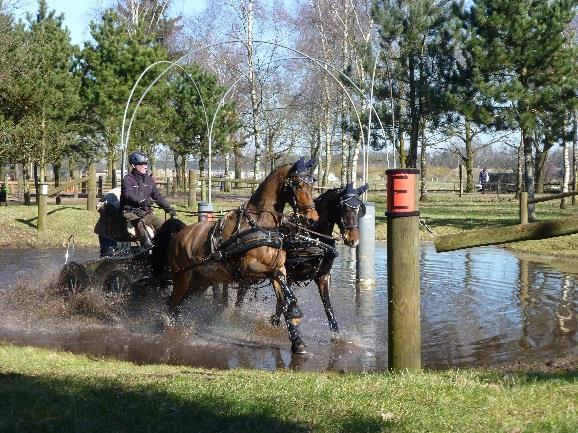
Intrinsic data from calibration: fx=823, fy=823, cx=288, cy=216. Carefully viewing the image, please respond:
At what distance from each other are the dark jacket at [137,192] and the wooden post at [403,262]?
18.6 feet

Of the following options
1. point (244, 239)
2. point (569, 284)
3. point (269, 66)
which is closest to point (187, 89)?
point (269, 66)

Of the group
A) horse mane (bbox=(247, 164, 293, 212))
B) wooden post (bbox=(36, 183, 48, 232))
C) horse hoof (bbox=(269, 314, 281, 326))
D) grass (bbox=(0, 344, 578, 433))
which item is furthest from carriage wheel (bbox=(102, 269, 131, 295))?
wooden post (bbox=(36, 183, 48, 232))

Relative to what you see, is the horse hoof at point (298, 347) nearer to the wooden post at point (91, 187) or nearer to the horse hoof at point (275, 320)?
the horse hoof at point (275, 320)

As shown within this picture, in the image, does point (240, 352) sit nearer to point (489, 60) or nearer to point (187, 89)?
point (489, 60)

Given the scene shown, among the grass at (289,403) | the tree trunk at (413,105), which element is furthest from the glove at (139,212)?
the tree trunk at (413,105)

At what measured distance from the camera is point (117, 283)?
11.5 meters

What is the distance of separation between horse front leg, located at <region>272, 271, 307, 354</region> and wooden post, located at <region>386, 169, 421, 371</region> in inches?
114

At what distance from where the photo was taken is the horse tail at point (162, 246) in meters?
11.2

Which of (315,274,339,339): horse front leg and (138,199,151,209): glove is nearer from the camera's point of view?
(315,274,339,339): horse front leg

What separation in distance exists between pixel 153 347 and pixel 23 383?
3.81m

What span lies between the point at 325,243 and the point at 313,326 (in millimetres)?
1209

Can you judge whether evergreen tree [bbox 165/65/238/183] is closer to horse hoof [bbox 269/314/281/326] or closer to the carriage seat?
the carriage seat

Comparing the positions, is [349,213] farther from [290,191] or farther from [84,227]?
[84,227]

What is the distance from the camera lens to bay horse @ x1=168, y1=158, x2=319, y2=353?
945cm
